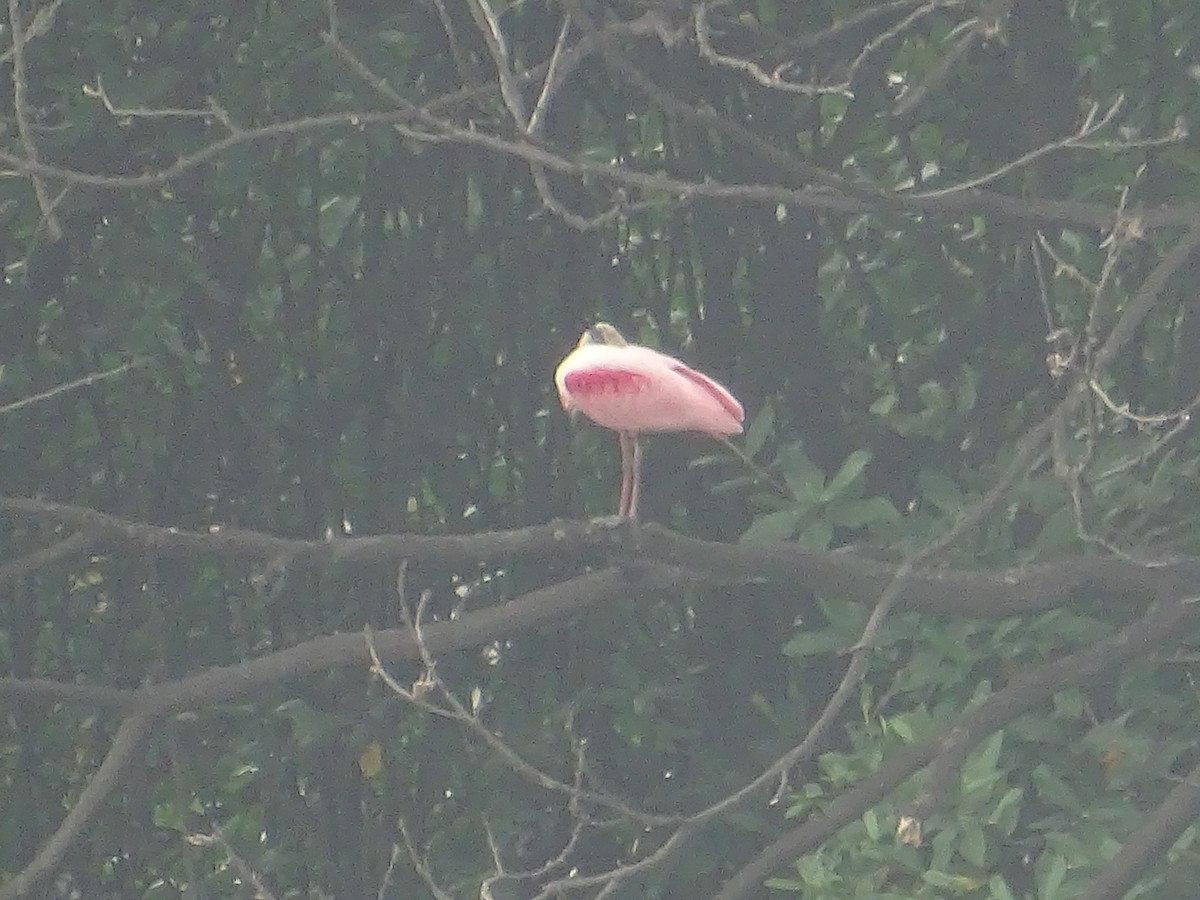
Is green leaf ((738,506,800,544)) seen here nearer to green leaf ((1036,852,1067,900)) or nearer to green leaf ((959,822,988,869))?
green leaf ((959,822,988,869))

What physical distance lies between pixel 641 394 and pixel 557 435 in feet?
3.05

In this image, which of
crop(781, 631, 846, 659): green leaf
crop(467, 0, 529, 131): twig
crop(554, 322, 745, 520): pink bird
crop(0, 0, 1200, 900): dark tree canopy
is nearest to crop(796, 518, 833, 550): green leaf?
crop(0, 0, 1200, 900): dark tree canopy

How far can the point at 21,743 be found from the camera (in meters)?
4.02

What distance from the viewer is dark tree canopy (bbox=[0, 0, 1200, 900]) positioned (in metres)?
3.40

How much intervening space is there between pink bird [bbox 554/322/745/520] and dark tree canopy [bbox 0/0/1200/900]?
391mm

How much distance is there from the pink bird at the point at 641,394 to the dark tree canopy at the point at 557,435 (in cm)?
39

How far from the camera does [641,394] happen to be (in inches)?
115

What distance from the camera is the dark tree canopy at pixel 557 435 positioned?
3.40 m

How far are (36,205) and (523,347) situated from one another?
81 cm

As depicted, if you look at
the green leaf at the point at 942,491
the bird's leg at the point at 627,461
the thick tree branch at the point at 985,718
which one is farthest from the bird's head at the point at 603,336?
the thick tree branch at the point at 985,718

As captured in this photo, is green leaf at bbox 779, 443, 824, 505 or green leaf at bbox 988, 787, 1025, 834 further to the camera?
green leaf at bbox 779, 443, 824, 505

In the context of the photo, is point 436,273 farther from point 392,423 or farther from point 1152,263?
point 1152,263

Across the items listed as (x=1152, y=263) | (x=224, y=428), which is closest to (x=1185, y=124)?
(x=1152, y=263)

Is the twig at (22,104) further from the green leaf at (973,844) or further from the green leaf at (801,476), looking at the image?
the green leaf at (973,844)
